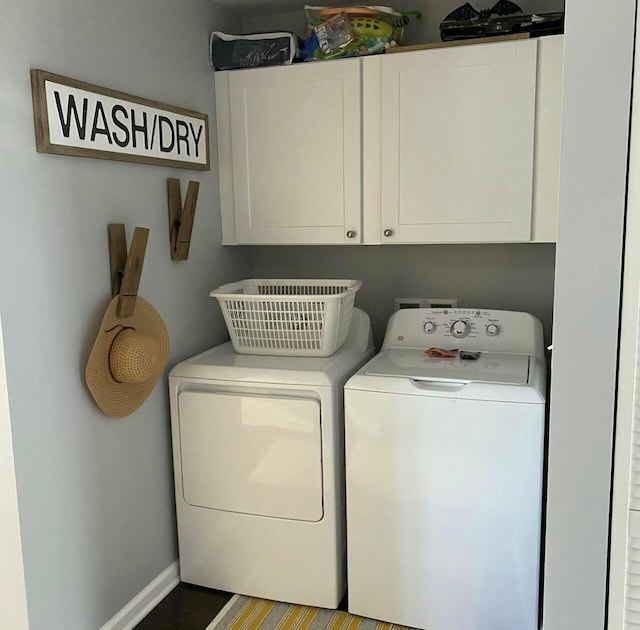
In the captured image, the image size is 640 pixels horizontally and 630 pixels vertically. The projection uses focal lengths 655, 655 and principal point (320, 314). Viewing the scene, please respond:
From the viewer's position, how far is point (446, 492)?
2061mm

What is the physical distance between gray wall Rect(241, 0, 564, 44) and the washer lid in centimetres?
125

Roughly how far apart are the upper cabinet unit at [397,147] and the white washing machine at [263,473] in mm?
576

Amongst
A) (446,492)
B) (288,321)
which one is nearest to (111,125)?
(288,321)

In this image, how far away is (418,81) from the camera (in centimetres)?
232

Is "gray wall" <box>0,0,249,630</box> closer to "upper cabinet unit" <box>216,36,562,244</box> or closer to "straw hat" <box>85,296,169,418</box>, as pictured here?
"straw hat" <box>85,296,169,418</box>

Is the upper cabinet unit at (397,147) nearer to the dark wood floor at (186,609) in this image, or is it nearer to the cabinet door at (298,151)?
the cabinet door at (298,151)

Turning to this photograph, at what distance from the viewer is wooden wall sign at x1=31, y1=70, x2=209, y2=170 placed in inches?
69.8

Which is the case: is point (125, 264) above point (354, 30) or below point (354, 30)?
below

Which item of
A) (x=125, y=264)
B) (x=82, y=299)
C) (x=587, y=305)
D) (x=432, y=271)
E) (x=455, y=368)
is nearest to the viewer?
(x=587, y=305)

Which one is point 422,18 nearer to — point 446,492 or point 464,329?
point 464,329

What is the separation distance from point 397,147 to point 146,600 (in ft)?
6.05

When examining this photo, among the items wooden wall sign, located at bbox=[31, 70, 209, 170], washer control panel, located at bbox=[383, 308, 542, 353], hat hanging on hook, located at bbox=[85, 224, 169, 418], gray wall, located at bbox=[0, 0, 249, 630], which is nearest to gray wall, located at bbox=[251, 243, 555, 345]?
washer control panel, located at bbox=[383, 308, 542, 353]

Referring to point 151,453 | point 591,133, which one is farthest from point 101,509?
point 591,133

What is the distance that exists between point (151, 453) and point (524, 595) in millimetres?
1325
